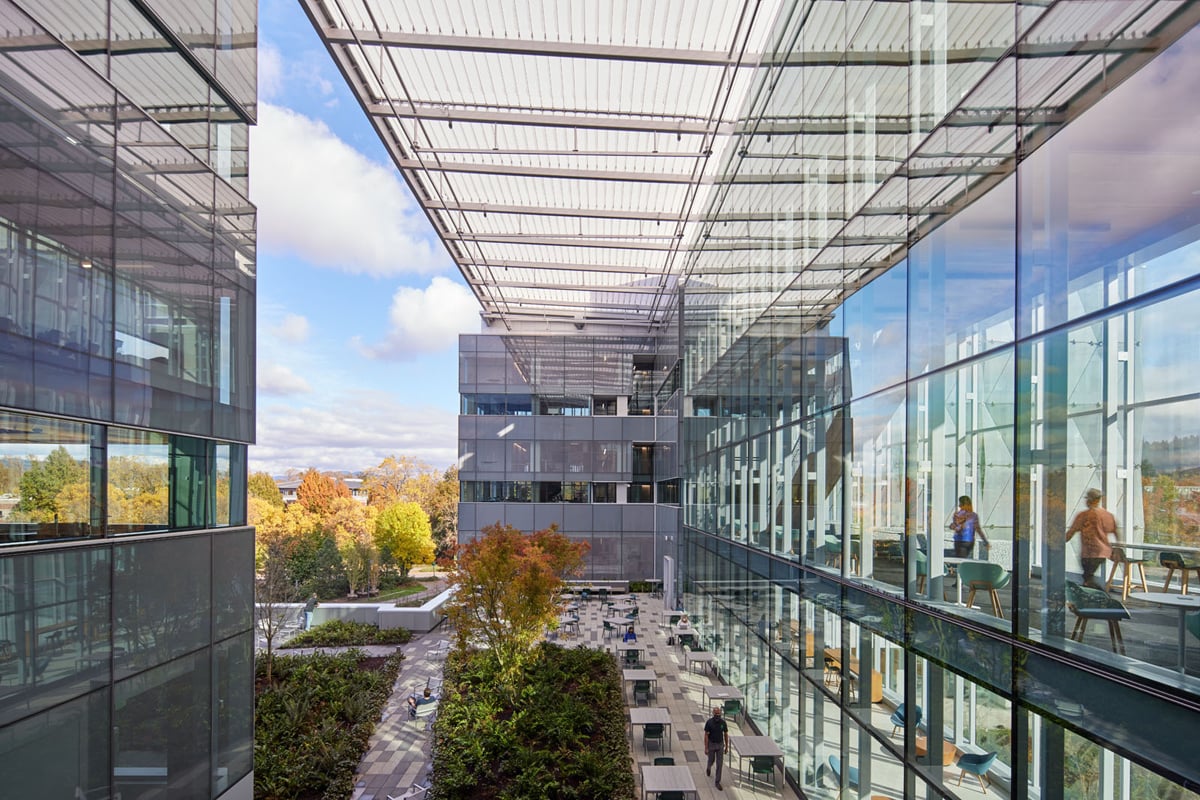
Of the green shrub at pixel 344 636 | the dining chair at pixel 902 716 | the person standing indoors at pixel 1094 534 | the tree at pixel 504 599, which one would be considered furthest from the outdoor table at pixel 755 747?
the green shrub at pixel 344 636

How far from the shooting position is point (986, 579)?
578 centimetres

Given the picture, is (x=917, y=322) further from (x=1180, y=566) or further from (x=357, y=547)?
(x=357, y=547)

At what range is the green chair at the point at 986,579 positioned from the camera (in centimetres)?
557

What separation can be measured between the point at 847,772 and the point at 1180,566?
6.34m

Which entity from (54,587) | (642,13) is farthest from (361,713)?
(642,13)

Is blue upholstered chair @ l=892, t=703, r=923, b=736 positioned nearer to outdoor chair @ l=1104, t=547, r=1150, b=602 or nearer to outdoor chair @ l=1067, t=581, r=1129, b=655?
outdoor chair @ l=1067, t=581, r=1129, b=655

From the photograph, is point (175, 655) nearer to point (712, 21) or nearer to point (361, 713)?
point (361, 713)

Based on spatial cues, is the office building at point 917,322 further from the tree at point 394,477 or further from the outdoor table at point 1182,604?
the tree at point 394,477

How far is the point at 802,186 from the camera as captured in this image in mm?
11195

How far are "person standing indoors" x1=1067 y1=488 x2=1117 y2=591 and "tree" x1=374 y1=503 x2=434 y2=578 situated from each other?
3668 centimetres

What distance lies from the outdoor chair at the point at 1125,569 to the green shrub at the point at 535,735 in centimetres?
918

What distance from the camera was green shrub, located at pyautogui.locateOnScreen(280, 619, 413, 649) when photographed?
888 inches

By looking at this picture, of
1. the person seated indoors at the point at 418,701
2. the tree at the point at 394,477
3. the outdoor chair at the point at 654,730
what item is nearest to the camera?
the outdoor chair at the point at 654,730

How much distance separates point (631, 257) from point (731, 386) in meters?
10.4
